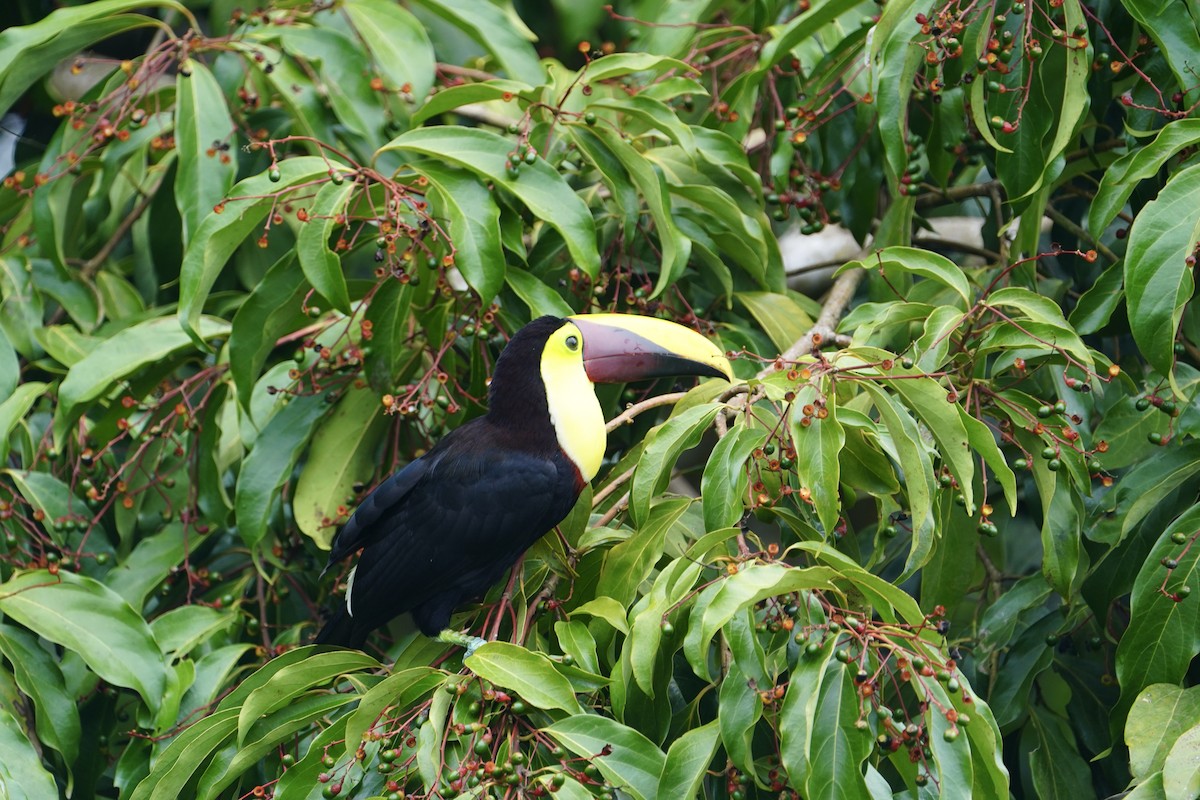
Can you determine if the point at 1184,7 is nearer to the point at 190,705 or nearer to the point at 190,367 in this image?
the point at 190,705

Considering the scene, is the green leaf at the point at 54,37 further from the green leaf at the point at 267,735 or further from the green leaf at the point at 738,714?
the green leaf at the point at 738,714

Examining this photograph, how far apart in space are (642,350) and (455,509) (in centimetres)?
51

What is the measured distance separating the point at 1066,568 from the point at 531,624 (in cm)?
95

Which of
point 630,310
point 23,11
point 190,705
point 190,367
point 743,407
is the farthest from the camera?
point 23,11

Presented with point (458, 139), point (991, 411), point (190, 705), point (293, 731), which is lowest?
point (190, 705)

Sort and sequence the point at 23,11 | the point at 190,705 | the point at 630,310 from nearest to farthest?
1. the point at 190,705
2. the point at 630,310
3. the point at 23,11

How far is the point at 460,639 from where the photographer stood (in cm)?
238

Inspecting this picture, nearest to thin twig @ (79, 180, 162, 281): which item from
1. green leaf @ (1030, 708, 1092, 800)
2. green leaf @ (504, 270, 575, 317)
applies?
green leaf @ (504, 270, 575, 317)

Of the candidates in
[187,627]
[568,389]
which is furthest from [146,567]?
[568,389]

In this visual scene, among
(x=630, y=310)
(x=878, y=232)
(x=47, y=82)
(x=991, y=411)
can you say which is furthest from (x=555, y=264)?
(x=47, y=82)

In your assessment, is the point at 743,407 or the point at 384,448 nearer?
the point at 743,407

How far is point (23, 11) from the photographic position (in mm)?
3834

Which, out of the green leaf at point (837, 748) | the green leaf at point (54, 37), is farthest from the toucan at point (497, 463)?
the green leaf at point (54, 37)

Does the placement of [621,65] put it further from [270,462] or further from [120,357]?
[120,357]
